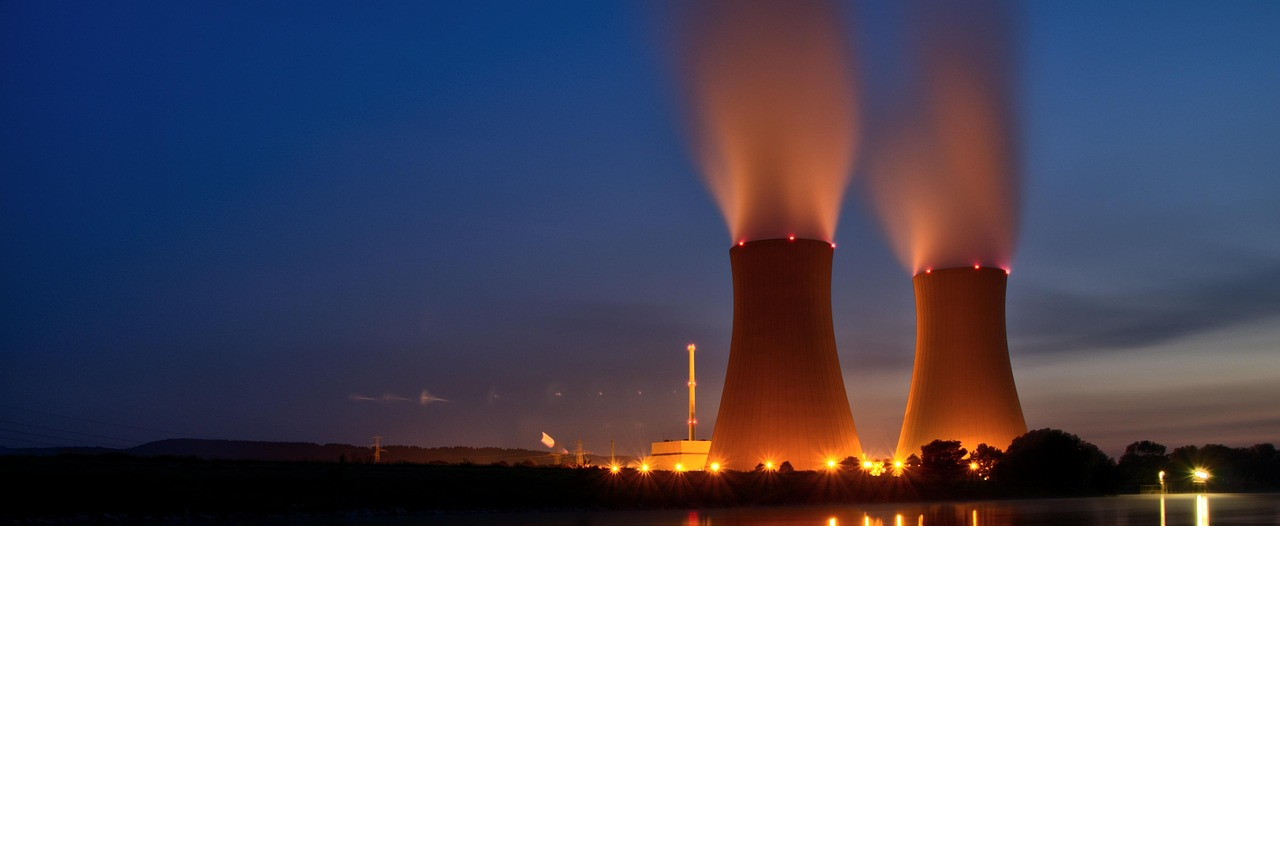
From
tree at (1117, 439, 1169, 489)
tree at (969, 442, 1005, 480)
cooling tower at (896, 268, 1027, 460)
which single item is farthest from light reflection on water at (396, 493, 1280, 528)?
tree at (1117, 439, 1169, 489)

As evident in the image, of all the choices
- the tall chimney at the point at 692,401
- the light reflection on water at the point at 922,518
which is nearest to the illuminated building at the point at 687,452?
the tall chimney at the point at 692,401

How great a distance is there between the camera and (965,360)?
105 feet

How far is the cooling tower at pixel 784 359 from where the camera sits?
87.9ft

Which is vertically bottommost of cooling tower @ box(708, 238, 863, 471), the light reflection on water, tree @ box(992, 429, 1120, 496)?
the light reflection on water

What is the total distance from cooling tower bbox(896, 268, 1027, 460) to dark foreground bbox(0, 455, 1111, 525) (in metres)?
2.90

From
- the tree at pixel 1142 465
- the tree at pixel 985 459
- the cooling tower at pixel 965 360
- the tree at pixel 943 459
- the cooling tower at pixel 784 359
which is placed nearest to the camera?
the cooling tower at pixel 784 359

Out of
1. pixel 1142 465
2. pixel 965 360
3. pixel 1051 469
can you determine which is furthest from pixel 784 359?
pixel 1142 465

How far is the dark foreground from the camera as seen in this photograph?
17.0 metres

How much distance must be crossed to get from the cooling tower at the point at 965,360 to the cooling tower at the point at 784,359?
6.16 m

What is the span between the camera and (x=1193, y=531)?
2.70 m

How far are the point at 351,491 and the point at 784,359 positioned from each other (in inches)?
495

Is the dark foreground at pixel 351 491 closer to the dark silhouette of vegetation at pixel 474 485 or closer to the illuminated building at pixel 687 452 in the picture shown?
the dark silhouette of vegetation at pixel 474 485

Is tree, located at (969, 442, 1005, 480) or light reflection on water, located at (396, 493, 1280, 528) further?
tree, located at (969, 442, 1005, 480)

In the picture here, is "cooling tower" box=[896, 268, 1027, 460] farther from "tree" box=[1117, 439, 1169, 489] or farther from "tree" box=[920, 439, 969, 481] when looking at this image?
"tree" box=[1117, 439, 1169, 489]
